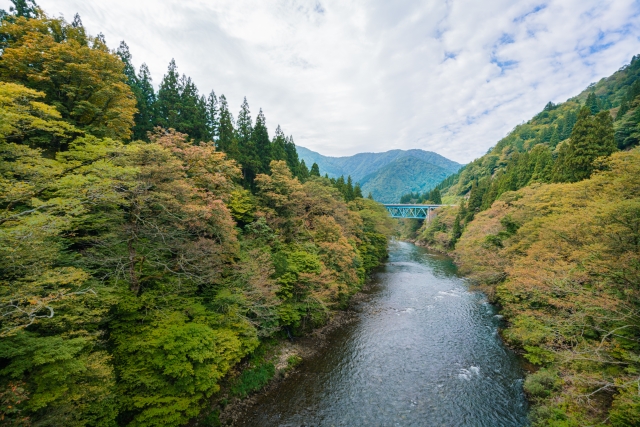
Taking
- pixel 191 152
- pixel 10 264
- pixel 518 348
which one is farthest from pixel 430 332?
pixel 10 264

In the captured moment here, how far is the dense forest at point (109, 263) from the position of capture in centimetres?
728

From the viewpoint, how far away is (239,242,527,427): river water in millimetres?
12289

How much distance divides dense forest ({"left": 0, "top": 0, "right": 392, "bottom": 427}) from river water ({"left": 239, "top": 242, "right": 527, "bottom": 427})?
3317 millimetres

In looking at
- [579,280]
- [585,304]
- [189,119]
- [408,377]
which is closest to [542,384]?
[585,304]

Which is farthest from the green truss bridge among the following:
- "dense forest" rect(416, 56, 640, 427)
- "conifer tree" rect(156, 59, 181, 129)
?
"conifer tree" rect(156, 59, 181, 129)

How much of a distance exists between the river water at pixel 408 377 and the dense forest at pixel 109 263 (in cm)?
332

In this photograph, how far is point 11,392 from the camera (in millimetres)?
6195

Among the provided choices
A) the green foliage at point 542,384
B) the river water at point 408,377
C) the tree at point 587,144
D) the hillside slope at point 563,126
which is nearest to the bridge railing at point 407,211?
the hillside slope at point 563,126

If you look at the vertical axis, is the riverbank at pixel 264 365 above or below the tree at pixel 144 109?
below

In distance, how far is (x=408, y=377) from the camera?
49.4ft

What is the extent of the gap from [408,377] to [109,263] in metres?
17.2

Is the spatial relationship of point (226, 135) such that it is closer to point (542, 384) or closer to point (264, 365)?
point (264, 365)

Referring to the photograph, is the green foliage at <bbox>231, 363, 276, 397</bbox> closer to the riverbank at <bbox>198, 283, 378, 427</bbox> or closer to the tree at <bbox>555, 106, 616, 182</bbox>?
the riverbank at <bbox>198, 283, 378, 427</bbox>

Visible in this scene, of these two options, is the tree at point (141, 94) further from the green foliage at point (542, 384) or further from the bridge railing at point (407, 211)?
the bridge railing at point (407, 211)
